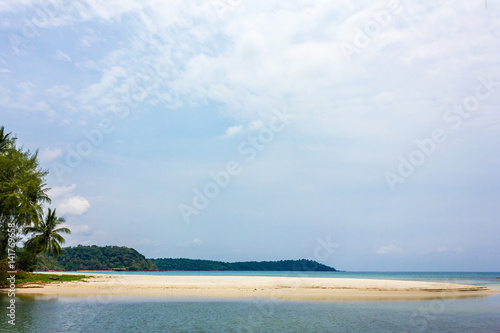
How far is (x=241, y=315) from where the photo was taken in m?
24.9

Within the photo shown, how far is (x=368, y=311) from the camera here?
27109mm

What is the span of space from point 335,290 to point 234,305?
1600cm

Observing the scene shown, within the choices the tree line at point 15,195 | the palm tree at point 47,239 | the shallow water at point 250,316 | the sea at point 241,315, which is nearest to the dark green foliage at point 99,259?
the palm tree at point 47,239

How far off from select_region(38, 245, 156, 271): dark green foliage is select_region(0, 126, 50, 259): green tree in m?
103

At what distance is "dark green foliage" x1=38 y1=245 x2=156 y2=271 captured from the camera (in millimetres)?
142250

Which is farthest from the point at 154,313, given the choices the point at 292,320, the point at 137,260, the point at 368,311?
the point at 137,260

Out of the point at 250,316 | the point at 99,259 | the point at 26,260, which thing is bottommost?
the point at 99,259

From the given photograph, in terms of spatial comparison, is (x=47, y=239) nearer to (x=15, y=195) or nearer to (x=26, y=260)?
(x=26, y=260)

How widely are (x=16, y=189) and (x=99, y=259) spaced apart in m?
121

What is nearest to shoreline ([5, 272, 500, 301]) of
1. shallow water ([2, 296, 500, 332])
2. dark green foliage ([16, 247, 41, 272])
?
shallow water ([2, 296, 500, 332])

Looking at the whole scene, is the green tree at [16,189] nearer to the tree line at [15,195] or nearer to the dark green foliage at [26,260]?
the tree line at [15,195]

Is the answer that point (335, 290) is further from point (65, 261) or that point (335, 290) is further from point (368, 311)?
point (65, 261)

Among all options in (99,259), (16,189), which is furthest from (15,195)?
(99,259)

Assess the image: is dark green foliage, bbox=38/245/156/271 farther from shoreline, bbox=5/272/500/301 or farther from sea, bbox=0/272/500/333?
sea, bbox=0/272/500/333
